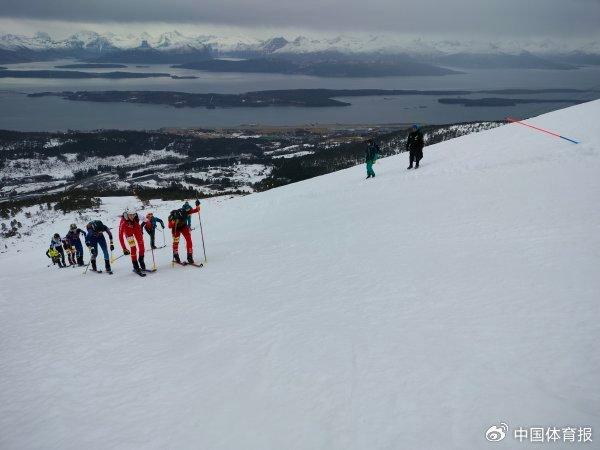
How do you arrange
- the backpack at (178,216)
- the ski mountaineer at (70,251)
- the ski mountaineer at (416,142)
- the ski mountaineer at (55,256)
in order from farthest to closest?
the ski mountaineer at (416,142), the ski mountaineer at (55,256), the ski mountaineer at (70,251), the backpack at (178,216)

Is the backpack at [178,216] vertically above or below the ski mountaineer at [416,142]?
below

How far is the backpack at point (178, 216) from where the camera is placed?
12031mm

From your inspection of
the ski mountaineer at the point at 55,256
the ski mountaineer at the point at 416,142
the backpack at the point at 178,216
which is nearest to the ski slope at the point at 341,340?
the backpack at the point at 178,216

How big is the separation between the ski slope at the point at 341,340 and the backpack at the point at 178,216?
1515 mm

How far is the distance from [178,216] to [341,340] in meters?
7.32

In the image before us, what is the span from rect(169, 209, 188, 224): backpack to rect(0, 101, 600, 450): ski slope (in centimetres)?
152

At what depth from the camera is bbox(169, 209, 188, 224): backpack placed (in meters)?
12.0

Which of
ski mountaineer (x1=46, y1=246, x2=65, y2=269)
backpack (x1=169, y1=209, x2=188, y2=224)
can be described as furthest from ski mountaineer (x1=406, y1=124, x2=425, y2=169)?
ski mountaineer (x1=46, y1=246, x2=65, y2=269)

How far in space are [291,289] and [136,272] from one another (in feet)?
19.4

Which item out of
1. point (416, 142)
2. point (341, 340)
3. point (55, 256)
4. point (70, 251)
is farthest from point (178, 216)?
point (416, 142)

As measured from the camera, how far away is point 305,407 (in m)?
5.15

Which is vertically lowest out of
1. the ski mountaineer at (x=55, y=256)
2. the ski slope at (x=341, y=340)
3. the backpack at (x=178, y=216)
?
the ski mountaineer at (x=55, y=256)

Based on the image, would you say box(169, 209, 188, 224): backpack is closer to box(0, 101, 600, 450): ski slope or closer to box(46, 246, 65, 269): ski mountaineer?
box(0, 101, 600, 450): ski slope

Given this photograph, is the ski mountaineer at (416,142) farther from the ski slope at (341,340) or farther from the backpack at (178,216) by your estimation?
the backpack at (178,216)
